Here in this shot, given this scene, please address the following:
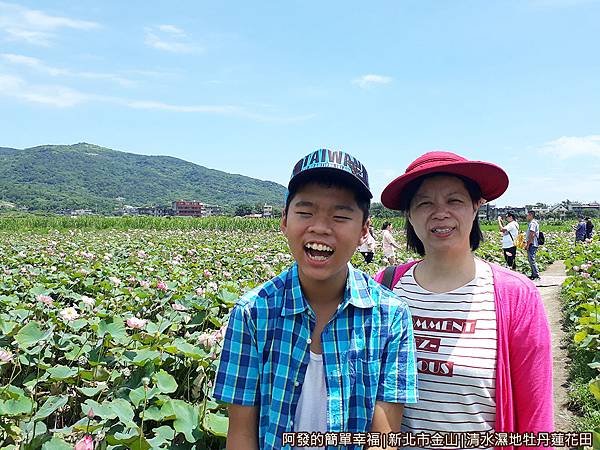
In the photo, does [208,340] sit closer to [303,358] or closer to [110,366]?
[110,366]

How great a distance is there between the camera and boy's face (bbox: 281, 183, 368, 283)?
1.36 m

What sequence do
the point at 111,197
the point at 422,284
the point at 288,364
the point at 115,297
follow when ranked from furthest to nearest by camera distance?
1. the point at 111,197
2. the point at 115,297
3. the point at 422,284
4. the point at 288,364

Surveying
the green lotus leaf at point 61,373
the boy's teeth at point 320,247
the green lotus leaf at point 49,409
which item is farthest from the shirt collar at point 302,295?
the green lotus leaf at point 61,373

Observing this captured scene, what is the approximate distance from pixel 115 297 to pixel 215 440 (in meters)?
3.08

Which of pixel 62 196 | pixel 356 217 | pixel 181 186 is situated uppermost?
pixel 181 186

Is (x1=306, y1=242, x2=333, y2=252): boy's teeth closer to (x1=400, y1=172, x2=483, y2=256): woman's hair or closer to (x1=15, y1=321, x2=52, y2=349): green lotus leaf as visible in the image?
(x1=400, y1=172, x2=483, y2=256): woman's hair

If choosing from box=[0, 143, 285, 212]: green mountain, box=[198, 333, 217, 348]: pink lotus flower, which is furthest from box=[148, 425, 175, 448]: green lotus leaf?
box=[0, 143, 285, 212]: green mountain

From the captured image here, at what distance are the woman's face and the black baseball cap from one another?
0.39 m

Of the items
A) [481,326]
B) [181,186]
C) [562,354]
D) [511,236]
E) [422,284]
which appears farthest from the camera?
[181,186]

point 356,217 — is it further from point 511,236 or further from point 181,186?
point 181,186

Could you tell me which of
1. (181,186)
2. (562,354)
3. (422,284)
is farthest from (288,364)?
(181,186)

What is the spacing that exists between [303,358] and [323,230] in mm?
355

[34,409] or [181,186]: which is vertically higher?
[181,186]

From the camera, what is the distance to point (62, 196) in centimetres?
14788
